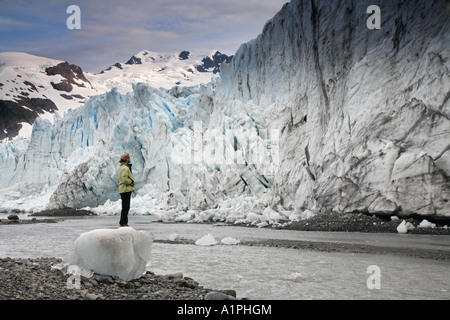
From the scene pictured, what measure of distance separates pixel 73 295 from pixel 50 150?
2093 inches

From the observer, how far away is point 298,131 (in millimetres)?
27766

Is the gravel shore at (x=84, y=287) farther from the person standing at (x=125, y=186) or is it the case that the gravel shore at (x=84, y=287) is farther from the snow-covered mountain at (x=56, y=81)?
the snow-covered mountain at (x=56, y=81)

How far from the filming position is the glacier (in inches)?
703

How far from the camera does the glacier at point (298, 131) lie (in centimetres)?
1786

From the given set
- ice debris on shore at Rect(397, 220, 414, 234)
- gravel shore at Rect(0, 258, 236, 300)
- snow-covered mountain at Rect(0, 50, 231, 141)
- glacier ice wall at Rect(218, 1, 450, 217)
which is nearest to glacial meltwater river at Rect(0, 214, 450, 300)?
gravel shore at Rect(0, 258, 236, 300)

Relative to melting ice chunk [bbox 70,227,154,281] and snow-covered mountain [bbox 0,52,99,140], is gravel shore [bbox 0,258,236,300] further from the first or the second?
snow-covered mountain [bbox 0,52,99,140]

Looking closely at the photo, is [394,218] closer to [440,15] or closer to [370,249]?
[370,249]

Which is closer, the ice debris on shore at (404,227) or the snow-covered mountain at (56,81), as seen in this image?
the ice debris on shore at (404,227)

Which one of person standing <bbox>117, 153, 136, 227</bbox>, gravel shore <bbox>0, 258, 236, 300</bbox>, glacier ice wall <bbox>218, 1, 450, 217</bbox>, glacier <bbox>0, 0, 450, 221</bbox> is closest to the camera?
gravel shore <bbox>0, 258, 236, 300</bbox>

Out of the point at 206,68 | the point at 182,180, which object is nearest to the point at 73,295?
the point at 182,180

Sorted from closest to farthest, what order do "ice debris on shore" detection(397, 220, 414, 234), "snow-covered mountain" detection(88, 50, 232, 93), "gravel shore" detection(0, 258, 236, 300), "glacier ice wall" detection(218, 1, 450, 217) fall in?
"gravel shore" detection(0, 258, 236, 300), "ice debris on shore" detection(397, 220, 414, 234), "glacier ice wall" detection(218, 1, 450, 217), "snow-covered mountain" detection(88, 50, 232, 93)

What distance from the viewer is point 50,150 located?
53562mm

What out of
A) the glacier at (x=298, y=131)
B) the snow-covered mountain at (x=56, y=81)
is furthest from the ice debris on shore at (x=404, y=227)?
the snow-covered mountain at (x=56, y=81)

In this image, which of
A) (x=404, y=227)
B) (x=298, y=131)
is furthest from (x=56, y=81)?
(x=404, y=227)
